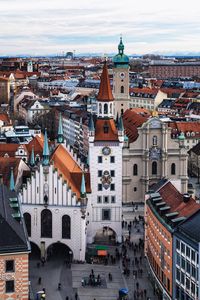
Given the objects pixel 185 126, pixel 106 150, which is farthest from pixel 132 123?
pixel 185 126

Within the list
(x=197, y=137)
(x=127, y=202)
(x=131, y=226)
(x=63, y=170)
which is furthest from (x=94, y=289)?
(x=197, y=137)

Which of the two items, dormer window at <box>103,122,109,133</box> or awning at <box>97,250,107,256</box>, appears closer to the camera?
awning at <box>97,250,107,256</box>

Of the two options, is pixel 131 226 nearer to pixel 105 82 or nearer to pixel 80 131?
pixel 105 82

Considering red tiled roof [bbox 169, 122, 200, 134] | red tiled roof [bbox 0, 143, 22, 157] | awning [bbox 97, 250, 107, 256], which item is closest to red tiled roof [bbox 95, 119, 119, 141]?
awning [bbox 97, 250, 107, 256]

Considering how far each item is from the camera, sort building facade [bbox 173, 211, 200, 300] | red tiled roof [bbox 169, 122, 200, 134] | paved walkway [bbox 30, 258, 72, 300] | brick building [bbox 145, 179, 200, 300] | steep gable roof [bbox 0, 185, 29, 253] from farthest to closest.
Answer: red tiled roof [bbox 169, 122, 200, 134] < paved walkway [bbox 30, 258, 72, 300] < brick building [bbox 145, 179, 200, 300] < building facade [bbox 173, 211, 200, 300] < steep gable roof [bbox 0, 185, 29, 253]

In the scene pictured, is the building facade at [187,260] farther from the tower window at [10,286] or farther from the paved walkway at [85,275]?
the tower window at [10,286]

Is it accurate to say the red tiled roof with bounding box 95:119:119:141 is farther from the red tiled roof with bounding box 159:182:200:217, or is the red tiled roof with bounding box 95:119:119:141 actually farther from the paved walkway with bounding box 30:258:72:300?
the paved walkway with bounding box 30:258:72:300

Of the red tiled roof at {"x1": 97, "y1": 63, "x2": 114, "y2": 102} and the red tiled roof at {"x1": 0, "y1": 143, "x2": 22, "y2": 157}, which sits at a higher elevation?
the red tiled roof at {"x1": 97, "y1": 63, "x2": 114, "y2": 102}
